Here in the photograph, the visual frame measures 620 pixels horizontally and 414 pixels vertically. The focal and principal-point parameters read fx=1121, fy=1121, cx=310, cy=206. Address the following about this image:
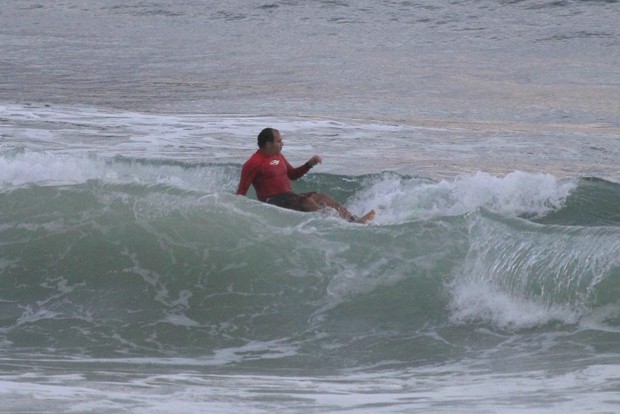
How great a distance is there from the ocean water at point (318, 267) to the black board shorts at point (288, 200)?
0.48 meters

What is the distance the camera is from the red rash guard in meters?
9.93

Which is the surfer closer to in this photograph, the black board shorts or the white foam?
the black board shorts

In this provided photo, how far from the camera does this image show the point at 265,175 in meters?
9.98

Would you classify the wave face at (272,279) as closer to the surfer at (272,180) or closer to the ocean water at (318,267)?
the ocean water at (318,267)

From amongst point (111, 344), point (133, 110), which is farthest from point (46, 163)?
point (133, 110)

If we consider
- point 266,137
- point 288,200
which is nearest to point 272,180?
point 288,200

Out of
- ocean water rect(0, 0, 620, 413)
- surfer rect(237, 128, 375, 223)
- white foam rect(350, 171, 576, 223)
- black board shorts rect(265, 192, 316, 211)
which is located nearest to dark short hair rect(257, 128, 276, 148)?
surfer rect(237, 128, 375, 223)

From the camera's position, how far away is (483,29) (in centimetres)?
3238

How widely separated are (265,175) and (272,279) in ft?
5.94

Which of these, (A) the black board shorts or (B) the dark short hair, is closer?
(A) the black board shorts

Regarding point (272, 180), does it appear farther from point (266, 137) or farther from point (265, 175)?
point (266, 137)

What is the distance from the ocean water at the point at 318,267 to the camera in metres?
6.09

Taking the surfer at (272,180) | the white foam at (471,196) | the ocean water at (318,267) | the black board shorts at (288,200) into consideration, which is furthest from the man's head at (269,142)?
the white foam at (471,196)

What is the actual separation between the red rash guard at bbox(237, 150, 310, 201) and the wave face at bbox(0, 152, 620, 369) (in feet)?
1.70
